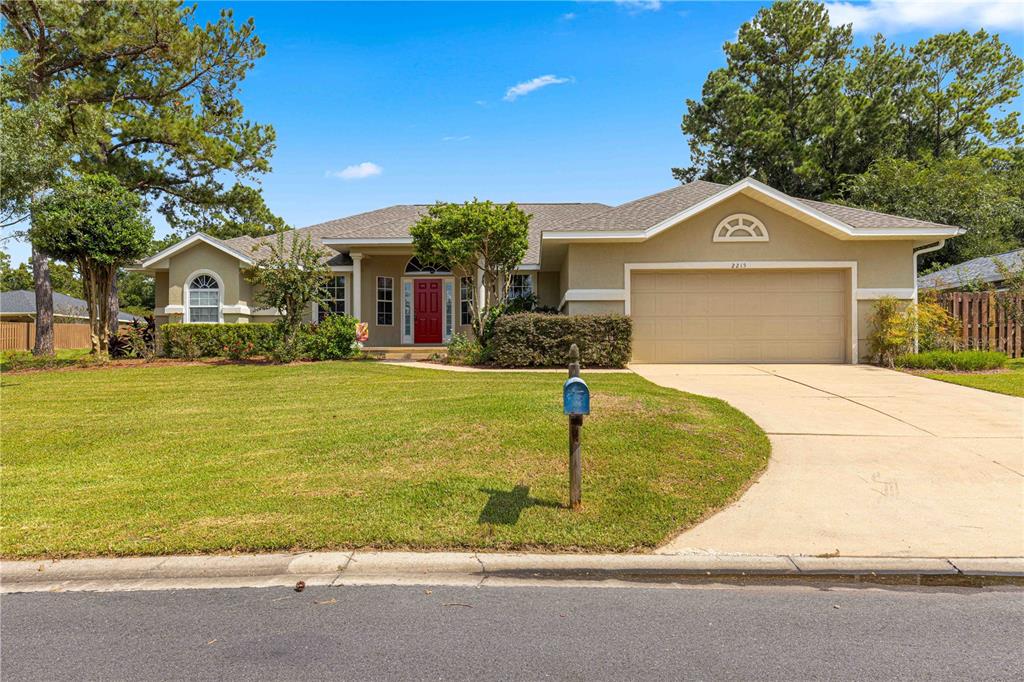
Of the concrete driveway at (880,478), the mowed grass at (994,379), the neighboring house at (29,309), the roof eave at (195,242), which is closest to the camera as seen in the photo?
the concrete driveway at (880,478)

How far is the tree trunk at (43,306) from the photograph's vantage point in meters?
21.1

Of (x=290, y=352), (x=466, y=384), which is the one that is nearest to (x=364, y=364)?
(x=290, y=352)

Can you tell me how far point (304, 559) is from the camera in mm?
4109

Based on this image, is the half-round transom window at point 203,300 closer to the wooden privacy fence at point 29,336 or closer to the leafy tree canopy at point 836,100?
the wooden privacy fence at point 29,336

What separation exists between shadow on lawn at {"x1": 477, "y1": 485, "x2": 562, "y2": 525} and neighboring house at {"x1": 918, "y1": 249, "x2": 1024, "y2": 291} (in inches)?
639

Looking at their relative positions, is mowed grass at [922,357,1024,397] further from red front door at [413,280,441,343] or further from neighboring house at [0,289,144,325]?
neighboring house at [0,289,144,325]

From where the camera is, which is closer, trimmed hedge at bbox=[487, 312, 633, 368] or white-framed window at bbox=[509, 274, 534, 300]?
trimmed hedge at bbox=[487, 312, 633, 368]

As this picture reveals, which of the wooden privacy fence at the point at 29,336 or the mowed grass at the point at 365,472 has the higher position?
the wooden privacy fence at the point at 29,336

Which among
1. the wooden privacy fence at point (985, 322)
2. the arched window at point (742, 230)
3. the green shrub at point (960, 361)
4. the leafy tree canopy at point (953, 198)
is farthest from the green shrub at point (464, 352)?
the leafy tree canopy at point (953, 198)

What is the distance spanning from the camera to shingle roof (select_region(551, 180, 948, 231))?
14734 mm

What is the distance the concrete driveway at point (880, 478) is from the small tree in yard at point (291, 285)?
9896 mm

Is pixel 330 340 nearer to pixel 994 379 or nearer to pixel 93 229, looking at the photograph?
pixel 93 229

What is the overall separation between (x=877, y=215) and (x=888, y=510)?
13281mm

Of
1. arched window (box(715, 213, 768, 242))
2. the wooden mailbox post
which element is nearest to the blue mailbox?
the wooden mailbox post
